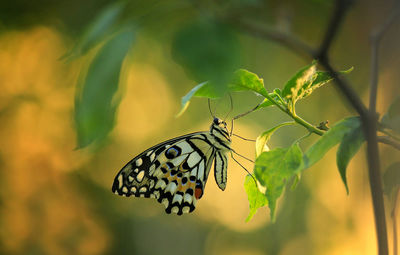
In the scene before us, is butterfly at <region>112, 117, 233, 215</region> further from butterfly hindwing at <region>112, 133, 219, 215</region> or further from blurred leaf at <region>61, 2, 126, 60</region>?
blurred leaf at <region>61, 2, 126, 60</region>

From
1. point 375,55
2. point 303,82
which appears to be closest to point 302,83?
point 303,82

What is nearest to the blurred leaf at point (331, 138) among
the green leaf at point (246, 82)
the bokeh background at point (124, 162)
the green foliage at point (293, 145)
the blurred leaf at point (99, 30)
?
the green foliage at point (293, 145)

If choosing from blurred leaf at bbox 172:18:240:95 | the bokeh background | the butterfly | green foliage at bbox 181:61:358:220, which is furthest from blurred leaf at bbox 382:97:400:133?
the bokeh background

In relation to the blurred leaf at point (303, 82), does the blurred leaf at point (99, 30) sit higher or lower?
lower

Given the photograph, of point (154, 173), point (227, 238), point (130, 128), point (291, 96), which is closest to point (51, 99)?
point (130, 128)

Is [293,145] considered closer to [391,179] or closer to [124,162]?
[391,179]

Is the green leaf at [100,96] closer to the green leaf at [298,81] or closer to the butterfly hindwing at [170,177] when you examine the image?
the green leaf at [298,81]

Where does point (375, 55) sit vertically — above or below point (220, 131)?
below
